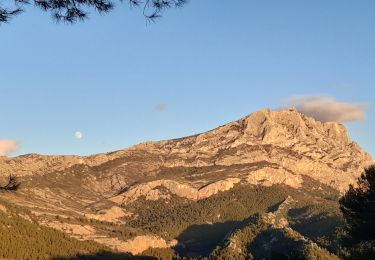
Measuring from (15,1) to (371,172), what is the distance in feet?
163

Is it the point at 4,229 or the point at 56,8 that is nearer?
the point at 56,8

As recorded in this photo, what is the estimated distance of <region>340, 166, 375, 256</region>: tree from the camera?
183 ft

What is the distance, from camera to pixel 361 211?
192 ft

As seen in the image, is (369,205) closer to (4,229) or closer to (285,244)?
(285,244)

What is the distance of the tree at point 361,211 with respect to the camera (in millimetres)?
55722

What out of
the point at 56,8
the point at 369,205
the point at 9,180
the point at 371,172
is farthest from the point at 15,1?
the point at 371,172

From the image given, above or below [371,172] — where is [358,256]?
below

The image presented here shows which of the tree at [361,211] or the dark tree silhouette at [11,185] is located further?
the tree at [361,211]

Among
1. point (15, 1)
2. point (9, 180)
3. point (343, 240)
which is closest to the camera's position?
point (15, 1)

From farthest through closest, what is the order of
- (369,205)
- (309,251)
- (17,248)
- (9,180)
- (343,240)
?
(17,248) → (309,251) → (343,240) → (369,205) → (9,180)

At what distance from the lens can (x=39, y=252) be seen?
187625 millimetres

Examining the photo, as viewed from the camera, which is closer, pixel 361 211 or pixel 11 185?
pixel 11 185

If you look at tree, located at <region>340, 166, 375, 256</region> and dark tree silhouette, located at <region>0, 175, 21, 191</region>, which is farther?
tree, located at <region>340, 166, 375, 256</region>

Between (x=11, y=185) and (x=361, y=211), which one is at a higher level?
(x=361, y=211)
